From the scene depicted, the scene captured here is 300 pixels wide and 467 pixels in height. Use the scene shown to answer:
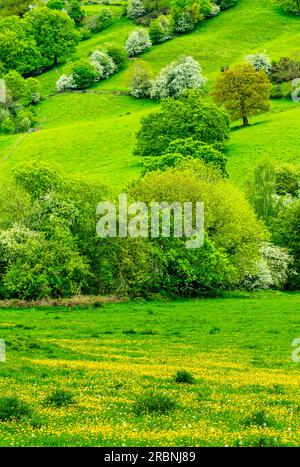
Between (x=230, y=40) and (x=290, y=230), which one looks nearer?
(x=290, y=230)

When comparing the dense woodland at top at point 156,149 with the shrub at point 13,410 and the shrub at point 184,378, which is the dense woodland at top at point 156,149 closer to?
the shrub at point 184,378

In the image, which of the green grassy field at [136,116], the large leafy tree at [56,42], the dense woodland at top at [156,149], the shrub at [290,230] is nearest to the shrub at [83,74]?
the dense woodland at top at [156,149]

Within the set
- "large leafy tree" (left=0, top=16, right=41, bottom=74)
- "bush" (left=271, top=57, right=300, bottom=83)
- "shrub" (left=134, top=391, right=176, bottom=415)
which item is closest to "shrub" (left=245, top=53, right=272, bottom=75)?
"bush" (left=271, top=57, right=300, bottom=83)

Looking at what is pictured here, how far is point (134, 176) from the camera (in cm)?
9338

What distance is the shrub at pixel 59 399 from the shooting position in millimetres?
18125

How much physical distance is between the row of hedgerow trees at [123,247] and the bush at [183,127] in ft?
99.2

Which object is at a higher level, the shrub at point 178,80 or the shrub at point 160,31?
the shrub at point 160,31

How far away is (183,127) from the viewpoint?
102312 mm

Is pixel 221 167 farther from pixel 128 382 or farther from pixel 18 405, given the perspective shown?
pixel 18 405

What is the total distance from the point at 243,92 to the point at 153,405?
10197cm

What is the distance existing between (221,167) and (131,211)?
3359 centimetres

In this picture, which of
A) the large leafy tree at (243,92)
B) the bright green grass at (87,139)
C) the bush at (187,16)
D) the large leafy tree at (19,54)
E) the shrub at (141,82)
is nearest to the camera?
the bright green grass at (87,139)

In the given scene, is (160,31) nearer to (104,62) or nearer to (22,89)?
(104,62)

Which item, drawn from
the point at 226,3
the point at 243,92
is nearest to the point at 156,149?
the point at 243,92
